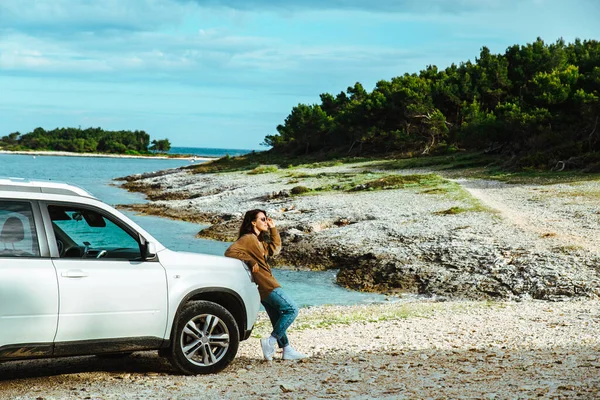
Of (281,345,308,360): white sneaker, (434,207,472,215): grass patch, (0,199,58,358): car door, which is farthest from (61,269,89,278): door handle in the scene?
(434,207,472,215): grass patch

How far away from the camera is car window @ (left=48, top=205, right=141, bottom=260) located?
7.83m

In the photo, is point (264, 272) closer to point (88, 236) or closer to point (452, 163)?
point (88, 236)

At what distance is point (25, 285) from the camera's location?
7.27m

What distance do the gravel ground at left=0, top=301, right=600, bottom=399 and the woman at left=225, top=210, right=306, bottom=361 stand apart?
0.95ft

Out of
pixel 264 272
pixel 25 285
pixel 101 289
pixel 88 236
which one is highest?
pixel 88 236

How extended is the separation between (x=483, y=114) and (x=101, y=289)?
62.8 m

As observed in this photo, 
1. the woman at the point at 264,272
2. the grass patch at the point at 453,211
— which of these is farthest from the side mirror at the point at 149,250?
the grass patch at the point at 453,211

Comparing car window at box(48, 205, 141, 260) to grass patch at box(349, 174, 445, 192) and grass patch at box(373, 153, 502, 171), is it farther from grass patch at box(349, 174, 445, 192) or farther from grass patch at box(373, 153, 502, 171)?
grass patch at box(373, 153, 502, 171)

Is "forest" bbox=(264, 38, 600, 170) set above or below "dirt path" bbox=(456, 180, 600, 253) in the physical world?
above

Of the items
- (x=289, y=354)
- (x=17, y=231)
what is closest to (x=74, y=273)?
(x=17, y=231)

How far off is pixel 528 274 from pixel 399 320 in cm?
604

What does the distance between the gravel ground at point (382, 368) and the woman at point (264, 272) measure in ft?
0.95

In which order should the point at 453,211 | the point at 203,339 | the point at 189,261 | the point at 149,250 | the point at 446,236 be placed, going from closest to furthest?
the point at 149,250 → the point at 189,261 → the point at 203,339 → the point at 446,236 → the point at 453,211

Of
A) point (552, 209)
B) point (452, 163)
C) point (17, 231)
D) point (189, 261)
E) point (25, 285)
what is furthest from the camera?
point (452, 163)
